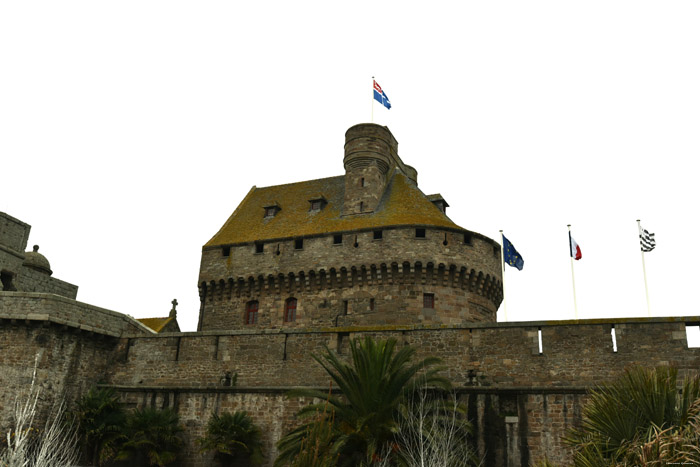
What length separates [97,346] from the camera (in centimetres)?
2155

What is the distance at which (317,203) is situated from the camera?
31375 mm

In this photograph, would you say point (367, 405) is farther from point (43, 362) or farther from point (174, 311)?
point (174, 311)

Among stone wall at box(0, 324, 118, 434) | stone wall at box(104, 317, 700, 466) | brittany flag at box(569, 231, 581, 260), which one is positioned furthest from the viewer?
brittany flag at box(569, 231, 581, 260)

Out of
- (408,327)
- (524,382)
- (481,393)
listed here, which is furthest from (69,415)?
(524,382)

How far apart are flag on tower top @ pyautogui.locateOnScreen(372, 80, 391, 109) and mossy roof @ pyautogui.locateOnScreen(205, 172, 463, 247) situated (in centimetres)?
353

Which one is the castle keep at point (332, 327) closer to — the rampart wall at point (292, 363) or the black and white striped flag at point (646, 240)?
the rampart wall at point (292, 363)

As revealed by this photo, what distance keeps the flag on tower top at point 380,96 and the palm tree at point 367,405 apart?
17404mm

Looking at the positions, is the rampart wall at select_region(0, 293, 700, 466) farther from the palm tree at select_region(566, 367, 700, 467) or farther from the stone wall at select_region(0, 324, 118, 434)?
the palm tree at select_region(566, 367, 700, 467)

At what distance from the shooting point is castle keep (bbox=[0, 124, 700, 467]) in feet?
56.8

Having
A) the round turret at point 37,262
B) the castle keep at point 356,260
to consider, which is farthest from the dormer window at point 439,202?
the round turret at point 37,262

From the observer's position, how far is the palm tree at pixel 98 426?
18.9m

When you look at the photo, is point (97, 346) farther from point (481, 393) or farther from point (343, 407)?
point (481, 393)

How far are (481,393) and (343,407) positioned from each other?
403 centimetres

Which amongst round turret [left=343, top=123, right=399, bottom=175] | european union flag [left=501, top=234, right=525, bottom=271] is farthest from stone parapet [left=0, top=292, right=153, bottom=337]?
european union flag [left=501, top=234, right=525, bottom=271]
